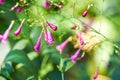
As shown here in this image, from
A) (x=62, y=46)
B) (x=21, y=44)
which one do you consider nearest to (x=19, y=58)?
(x=21, y=44)

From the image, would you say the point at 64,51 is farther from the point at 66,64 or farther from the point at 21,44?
the point at 21,44

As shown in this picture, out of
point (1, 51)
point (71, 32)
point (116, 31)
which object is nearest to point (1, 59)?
point (1, 51)

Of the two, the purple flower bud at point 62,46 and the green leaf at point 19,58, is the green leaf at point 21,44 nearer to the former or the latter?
the green leaf at point 19,58

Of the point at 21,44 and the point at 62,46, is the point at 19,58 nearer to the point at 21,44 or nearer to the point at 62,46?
the point at 21,44

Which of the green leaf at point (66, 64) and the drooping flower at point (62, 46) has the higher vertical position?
the drooping flower at point (62, 46)

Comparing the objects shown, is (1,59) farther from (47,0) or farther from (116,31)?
A: (116,31)

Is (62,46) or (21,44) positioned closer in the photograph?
(62,46)

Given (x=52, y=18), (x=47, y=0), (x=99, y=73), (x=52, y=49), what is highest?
(x=47, y=0)

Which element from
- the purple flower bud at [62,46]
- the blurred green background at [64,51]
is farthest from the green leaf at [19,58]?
the purple flower bud at [62,46]

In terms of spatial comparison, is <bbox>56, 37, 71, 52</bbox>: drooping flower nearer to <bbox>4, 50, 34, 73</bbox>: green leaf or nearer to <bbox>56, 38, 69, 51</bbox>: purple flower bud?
<bbox>56, 38, 69, 51</bbox>: purple flower bud

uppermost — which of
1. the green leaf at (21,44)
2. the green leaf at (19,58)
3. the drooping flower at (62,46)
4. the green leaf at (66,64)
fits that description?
the drooping flower at (62,46)

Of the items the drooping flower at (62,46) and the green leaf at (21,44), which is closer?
the drooping flower at (62,46)
